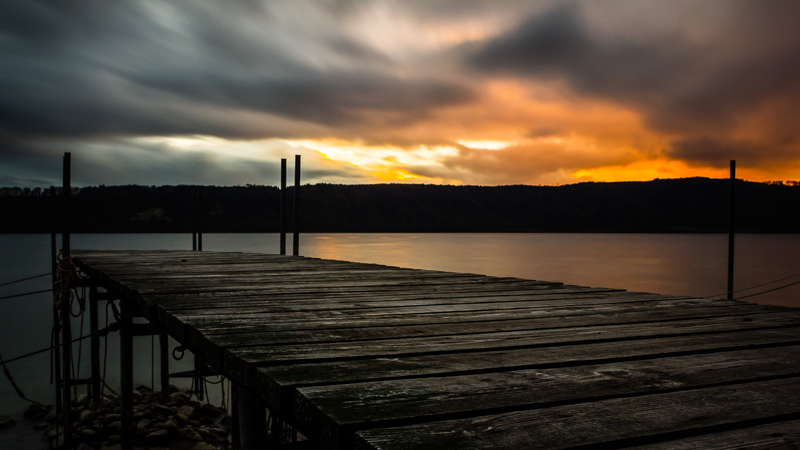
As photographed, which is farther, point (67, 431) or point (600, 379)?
point (67, 431)

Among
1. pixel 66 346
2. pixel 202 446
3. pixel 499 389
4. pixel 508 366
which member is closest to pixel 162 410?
pixel 202 446

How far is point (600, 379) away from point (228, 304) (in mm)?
2625

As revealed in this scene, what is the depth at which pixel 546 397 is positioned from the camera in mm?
1598

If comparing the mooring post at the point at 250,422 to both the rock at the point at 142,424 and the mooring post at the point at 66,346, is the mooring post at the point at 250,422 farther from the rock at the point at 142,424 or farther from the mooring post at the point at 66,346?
the rock at the point at 142,424

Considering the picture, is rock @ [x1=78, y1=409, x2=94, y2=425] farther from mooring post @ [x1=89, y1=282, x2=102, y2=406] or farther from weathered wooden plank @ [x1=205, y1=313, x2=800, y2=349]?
weathered wooden plank @ [x1=205, y1=313, x2=800, y2=349]

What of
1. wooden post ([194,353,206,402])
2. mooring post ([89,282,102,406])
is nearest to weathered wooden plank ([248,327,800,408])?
wooden post ([194,353,206,402])

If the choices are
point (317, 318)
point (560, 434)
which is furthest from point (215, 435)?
point (560, 434)

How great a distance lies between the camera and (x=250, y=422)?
2682 mm

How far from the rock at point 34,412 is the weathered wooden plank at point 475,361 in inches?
603

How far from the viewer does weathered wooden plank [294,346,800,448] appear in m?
1.45

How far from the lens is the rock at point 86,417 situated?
1119 centimetres

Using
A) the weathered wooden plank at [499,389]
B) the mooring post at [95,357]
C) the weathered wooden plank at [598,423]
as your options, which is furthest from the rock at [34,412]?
the weathered wooden plank at [598,423]

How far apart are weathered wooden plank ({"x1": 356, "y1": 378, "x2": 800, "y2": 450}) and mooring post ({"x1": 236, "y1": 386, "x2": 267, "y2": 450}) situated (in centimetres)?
152

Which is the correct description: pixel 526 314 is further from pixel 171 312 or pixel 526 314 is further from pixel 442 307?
pixel 171 312
